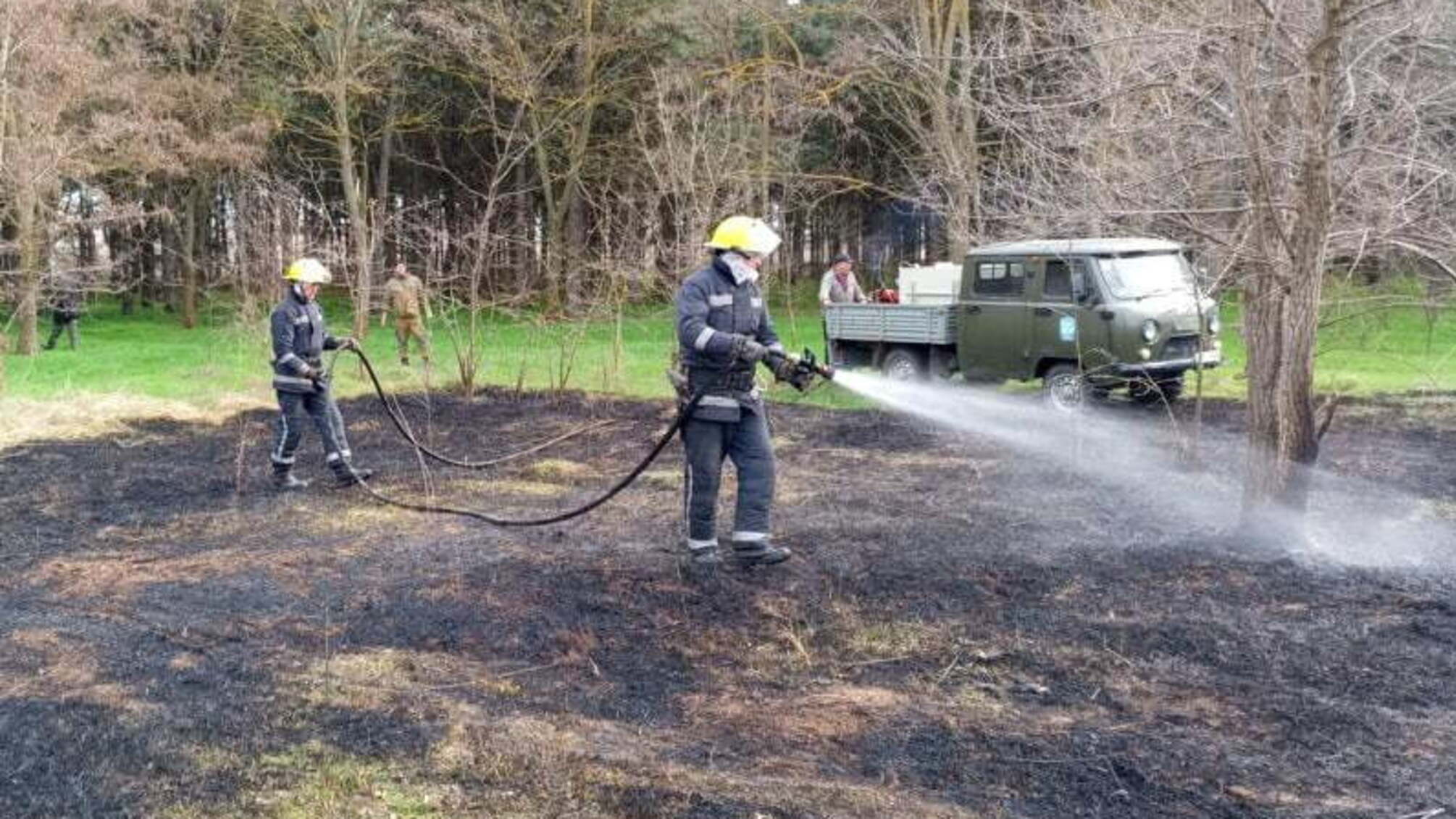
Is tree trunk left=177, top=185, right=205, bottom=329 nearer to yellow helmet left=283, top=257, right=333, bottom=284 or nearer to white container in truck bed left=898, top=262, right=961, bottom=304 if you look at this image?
white container in truck bed left=898, top=262, right=961, bottom=304

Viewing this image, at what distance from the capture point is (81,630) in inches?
232

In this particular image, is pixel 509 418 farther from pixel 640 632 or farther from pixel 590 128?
pixel 590 128

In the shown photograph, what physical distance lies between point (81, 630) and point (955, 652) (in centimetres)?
411

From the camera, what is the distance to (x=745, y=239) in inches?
262

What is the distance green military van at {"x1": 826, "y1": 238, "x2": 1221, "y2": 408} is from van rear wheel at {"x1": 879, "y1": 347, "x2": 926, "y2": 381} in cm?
26

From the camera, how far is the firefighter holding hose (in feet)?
21.9

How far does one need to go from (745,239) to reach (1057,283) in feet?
25.1

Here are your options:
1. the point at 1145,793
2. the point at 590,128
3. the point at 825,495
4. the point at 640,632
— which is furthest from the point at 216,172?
the point at 1145,793

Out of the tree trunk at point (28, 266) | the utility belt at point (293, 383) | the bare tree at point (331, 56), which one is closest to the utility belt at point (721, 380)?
the utility belt at point (293, 383)

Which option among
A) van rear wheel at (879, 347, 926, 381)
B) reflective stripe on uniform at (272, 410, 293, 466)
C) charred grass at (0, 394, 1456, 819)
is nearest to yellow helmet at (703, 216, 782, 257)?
charred grass at (0, 394, 1456, 819)

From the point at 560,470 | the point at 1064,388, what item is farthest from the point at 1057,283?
the point at 560,470

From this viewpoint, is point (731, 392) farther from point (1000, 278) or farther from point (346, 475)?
point (1000, 278)

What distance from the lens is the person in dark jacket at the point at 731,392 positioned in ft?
21.9

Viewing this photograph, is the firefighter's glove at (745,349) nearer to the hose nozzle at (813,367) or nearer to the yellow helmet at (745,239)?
the hose nozzle at (813,367)
